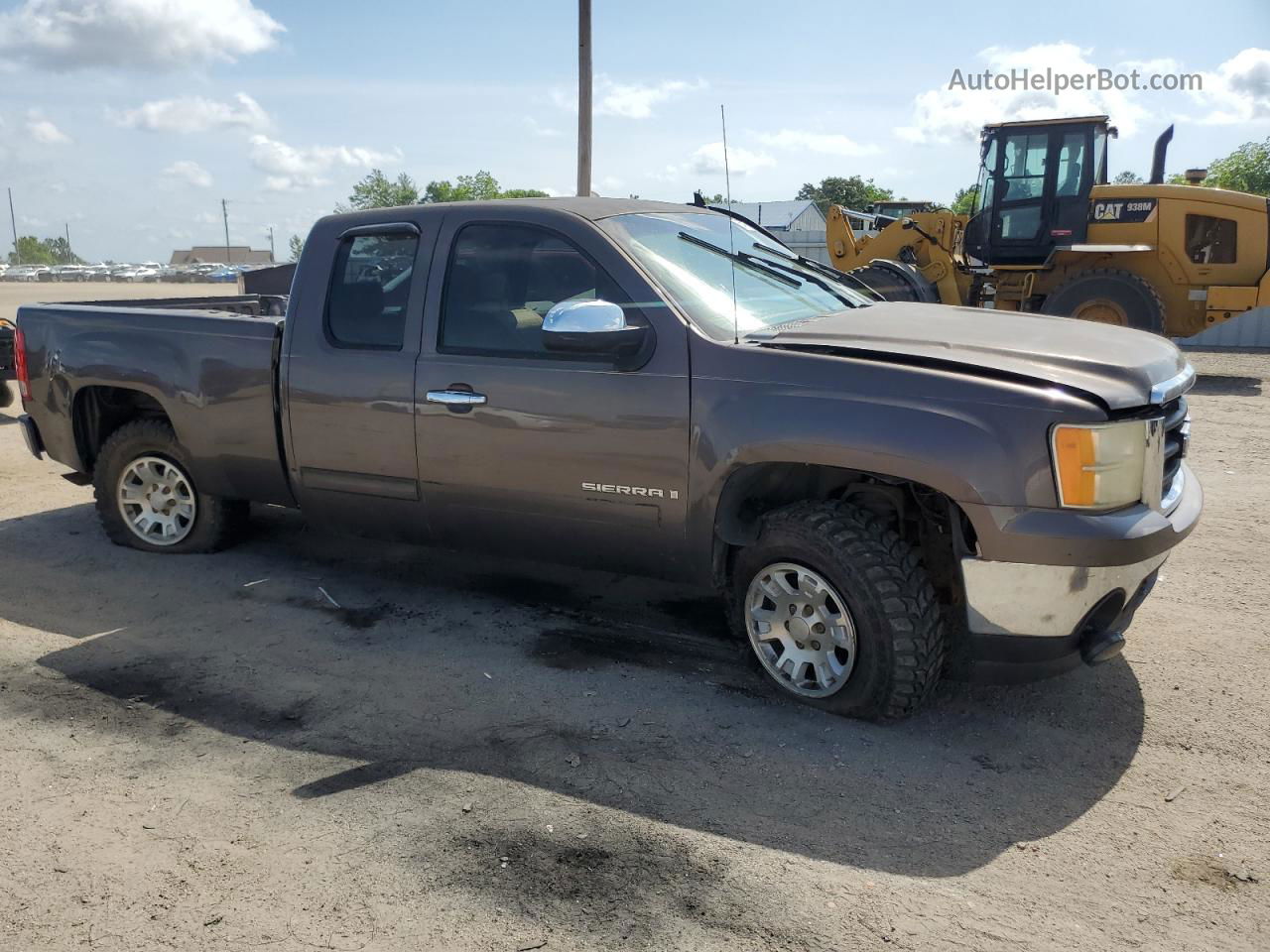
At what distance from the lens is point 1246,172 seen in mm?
34438

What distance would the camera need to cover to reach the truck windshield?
13.9ft

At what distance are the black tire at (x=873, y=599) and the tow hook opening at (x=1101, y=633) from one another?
49 centimetres

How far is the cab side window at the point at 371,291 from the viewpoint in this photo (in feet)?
15.8

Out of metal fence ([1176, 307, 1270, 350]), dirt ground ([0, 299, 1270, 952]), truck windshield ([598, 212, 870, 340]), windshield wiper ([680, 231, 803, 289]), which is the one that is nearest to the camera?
dirt ground ([0, 299, 1270, 952])

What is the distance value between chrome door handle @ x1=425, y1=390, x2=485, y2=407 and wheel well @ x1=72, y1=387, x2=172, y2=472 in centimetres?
222

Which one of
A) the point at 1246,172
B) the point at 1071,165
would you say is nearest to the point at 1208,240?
the point at 1071,165

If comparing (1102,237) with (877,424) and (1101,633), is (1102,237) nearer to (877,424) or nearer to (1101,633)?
(1101,633)

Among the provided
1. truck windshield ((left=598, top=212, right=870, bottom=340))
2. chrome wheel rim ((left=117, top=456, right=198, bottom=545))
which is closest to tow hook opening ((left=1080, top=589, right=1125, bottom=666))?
truck windshield ((left=598, top=212, right=870, bottom=340))

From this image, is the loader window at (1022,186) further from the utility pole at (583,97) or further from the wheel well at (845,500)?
the wheel well at (845,500)

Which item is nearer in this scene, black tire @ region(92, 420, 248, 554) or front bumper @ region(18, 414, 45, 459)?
black tire @ region(92, 420, 248, 554)

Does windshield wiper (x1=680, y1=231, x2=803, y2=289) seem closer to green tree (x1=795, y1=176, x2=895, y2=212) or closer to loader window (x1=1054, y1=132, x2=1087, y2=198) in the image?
loader window (x1=1054, y1=132, x2=1087, y2=198)

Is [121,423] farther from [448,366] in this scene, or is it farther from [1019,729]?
[1019,729]

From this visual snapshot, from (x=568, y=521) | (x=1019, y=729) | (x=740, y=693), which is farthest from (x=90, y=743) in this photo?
(x=1019, y=729)

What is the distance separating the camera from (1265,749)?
3.67 metres
